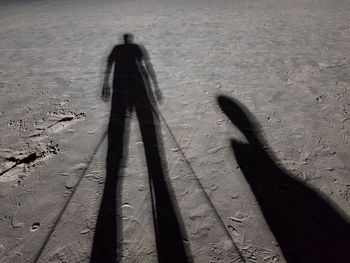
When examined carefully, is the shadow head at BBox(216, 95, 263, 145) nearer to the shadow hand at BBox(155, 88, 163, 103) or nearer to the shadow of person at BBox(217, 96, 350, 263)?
the shadow of person at BBox(217, 96, 350, 263)

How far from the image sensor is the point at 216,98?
4844 millimetres

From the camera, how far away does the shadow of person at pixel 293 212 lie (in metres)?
2.44

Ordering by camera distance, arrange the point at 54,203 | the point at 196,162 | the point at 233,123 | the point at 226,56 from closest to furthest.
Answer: the point at 54,203
the point at 196,162
the point at 233,123
the point at 226,56

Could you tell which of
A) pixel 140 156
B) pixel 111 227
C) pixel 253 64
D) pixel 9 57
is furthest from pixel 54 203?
pixel 9 57

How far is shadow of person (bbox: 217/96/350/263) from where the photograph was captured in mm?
2441

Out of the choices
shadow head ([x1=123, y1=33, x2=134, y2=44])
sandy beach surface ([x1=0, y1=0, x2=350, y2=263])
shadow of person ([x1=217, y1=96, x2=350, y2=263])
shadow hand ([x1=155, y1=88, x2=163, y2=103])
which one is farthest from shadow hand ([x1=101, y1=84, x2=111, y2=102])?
shadow head ([x1=123, y1=33, x2=134, y2=44])

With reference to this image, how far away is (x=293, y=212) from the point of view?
280cm

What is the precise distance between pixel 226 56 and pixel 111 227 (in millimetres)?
5108

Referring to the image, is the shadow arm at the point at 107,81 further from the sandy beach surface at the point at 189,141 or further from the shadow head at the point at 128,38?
the shadow head at the point at 128,38

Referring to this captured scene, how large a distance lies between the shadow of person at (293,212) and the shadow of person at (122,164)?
3.10 feet

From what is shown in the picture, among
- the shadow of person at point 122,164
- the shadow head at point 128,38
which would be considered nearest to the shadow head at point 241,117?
the shadow of person at point 122,164

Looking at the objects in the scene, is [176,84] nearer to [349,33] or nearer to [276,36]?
[276,36]

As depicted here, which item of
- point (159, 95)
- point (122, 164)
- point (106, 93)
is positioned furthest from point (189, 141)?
point (106, 93)

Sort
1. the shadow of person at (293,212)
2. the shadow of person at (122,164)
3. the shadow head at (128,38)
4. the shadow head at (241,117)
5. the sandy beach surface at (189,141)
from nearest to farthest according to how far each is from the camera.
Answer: the shadow of person at (293,212)
the shadow of person at (122,164)
the sandy beach surface at (189,141)
the shadow head at (241,117)
the shadow head at (128,38)
